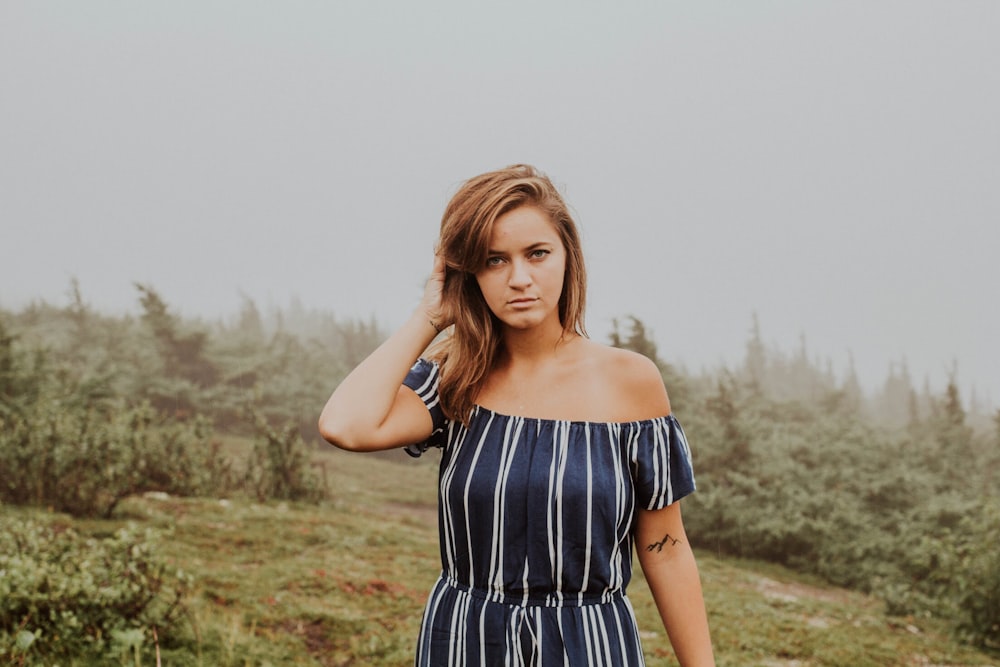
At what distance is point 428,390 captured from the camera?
168 centimetres

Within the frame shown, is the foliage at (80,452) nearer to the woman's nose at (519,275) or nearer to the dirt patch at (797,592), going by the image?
the dirt patch at (797,592)

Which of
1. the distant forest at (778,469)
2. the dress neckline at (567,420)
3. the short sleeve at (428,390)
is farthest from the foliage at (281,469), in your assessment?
the dress neckline at (567,420)

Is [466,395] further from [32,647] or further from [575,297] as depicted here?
[32,647]

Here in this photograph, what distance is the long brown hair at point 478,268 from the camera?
1.55 m

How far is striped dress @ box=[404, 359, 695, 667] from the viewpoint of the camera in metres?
1.49

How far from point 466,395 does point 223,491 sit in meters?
9.40

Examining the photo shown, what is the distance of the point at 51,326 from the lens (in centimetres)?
1809

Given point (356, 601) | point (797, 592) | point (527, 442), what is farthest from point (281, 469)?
point (527, 442)

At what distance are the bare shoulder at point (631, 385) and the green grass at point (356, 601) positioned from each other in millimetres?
2806

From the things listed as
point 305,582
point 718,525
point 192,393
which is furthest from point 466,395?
point 192,393

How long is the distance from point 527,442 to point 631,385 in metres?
0.27

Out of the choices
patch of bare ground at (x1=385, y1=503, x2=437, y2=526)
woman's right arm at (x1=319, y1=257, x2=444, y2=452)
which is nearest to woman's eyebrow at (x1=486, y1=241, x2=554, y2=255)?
woman's right arm at (x1=319, y1=257, x2=444, y2=452)

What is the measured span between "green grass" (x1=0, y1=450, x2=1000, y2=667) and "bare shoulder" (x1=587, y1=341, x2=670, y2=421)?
9.21ft

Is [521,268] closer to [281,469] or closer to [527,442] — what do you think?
[527,442]
